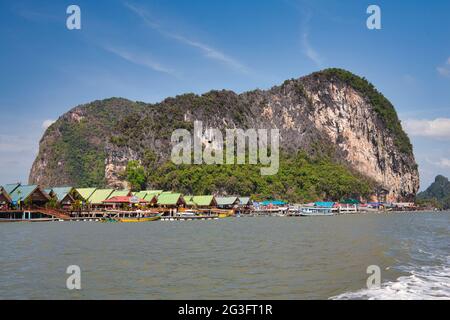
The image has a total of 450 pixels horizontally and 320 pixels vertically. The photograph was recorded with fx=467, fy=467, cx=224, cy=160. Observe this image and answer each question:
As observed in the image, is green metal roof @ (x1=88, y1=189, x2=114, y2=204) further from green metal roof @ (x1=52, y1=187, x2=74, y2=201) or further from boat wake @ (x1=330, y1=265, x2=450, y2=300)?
boat wake @ (x1=330, y1=265, x2=450, y2=300)

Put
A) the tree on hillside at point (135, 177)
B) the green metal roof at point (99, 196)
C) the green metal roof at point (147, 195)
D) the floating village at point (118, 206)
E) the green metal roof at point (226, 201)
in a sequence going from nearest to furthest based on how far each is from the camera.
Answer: the floating village at point (118, 206) → the green metal roof at point (99, 196) → the green metal roof at point (147, 195) → the green metal roof at point (226, 201) → the tree on hillside at point (135, 177)

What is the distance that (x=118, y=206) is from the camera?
109 meters

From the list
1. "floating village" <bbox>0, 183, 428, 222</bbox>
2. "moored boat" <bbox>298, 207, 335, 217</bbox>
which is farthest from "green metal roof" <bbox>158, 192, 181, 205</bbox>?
"moored boat" <bbox>298, 207, 335, 217</bbox>

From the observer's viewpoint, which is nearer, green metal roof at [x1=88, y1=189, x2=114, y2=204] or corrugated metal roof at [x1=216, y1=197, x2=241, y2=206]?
green metal roof at [x1=88, y1=189, x2=114, y2=204]

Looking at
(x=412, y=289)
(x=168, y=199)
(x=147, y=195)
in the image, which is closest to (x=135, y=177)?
(x=147, y=195)

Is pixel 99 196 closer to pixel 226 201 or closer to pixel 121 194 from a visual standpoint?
pixel 121 194

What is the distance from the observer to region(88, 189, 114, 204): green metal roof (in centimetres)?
10931

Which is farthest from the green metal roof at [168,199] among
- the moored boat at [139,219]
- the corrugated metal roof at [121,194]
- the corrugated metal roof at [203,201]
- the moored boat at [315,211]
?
the moored boat at [315,211]

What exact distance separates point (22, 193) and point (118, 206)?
25.0 m

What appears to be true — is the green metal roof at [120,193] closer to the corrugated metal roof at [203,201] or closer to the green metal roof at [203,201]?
the corrugated metal roof at [203,201]

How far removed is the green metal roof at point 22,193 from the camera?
86.9m

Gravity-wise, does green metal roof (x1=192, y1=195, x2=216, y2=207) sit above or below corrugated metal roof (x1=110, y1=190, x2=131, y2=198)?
below
